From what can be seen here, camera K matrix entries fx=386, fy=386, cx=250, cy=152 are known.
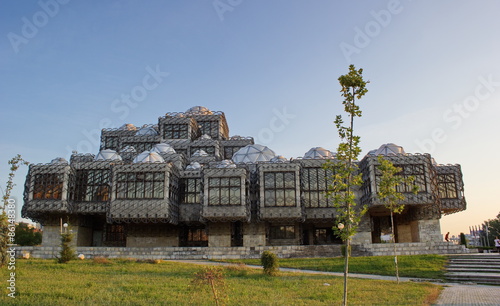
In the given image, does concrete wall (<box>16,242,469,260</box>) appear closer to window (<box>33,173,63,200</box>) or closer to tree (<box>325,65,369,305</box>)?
window (<box>33,173,63,200</box>)

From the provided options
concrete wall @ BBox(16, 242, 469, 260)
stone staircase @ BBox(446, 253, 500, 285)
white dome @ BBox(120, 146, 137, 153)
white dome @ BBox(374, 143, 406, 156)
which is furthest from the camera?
white dome @ BBox(120, 146, 137, 153)

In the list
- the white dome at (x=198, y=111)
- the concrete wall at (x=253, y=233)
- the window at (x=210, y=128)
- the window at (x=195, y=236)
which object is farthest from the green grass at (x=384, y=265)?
the white dome at (x=198, y=111)

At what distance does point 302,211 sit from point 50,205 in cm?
2829

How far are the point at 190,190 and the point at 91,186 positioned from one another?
1183 centimetres

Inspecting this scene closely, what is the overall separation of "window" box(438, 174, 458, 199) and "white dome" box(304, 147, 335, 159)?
14.3 meters

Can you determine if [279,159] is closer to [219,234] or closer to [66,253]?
[219,234]

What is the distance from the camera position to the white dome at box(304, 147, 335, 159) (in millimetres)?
47625

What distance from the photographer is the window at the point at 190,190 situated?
156 feet

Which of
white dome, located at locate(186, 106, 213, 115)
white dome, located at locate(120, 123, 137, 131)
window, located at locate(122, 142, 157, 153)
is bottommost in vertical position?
window, located at locate(122, 142, 157, 153)

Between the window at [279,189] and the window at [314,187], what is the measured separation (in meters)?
2.62

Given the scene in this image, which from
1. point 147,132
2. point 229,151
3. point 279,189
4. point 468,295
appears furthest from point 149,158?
point 468,295

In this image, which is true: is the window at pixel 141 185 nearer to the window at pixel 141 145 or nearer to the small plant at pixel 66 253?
the small plant at pixel 66 253

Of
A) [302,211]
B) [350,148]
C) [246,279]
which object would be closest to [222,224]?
[302,211]

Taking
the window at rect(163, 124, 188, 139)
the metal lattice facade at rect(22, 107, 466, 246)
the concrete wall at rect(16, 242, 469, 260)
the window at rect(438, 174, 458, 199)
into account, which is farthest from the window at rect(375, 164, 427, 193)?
the window at rect(163, 124, 188, 139)
